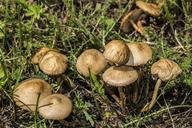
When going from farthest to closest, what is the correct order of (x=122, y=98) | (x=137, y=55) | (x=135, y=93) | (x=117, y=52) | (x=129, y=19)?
1. (x=129, y=19)
2. (x=135, y=93)
3. (x=122, y=98)
4. (x=137, y=55)
5. (x=117, y=52)

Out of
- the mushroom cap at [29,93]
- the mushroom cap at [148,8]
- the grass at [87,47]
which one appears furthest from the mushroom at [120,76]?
the mushroom cap at [148,8]

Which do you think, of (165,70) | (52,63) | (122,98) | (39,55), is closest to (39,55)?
(39,55)

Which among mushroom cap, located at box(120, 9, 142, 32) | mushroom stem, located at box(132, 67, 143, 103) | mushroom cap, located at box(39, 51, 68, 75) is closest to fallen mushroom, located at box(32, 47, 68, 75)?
mushroom cap, located at box(39, 51, 68, 75)

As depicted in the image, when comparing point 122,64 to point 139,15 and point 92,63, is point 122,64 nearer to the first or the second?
point 92,63

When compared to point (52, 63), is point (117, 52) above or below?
above

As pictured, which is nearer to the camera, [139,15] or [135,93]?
[135,93]

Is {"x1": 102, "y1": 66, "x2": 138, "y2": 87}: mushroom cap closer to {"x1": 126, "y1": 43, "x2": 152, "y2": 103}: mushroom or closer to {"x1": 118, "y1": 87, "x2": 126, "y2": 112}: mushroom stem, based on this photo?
{"x1": 126, "y1": 43, "x2": 152, "y2": 103}: mushroom

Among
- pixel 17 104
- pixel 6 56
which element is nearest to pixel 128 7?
pixel 6 56
